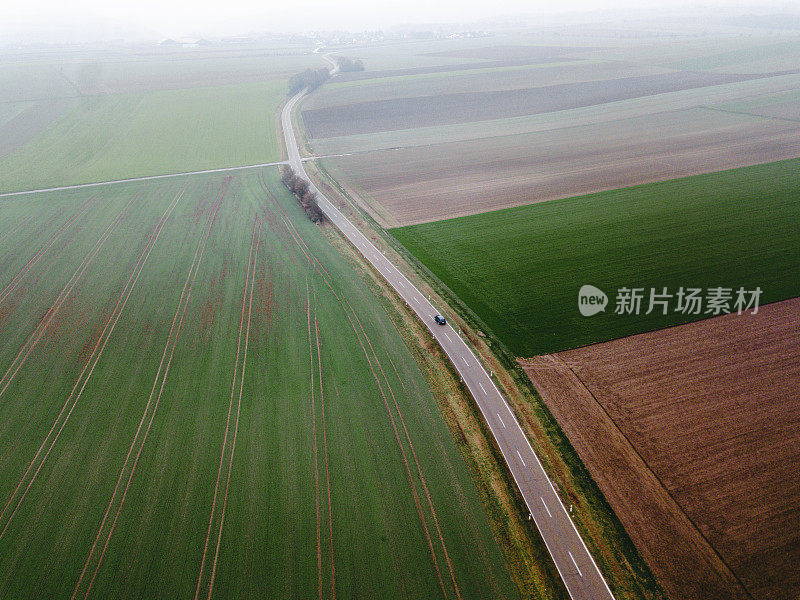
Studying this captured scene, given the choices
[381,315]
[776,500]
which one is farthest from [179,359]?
[776,500]

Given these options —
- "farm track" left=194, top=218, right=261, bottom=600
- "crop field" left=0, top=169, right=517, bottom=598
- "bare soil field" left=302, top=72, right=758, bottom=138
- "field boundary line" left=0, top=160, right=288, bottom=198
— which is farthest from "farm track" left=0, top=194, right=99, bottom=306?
"bare soil field" left=302, top=72, right=758, bottom=138

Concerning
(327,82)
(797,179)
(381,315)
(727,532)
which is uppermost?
(327,82)

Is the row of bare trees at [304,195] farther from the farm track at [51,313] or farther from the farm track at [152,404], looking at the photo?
the farm track at [51,313]

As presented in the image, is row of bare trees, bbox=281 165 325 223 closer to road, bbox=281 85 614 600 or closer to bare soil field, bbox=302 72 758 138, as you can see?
road, bbox=281 85 614 600

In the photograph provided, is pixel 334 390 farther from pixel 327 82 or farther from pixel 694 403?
pixel 327 82

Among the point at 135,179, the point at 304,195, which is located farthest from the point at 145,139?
the point at 304,195

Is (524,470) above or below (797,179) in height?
below

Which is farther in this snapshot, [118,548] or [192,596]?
[118,548]
